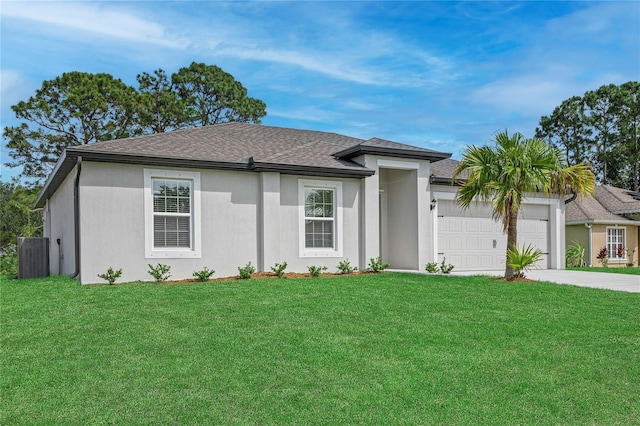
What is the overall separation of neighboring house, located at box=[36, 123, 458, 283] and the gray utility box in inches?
19.3

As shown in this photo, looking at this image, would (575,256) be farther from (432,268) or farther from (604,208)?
(432,268)

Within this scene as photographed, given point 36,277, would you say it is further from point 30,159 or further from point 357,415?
point 30,159

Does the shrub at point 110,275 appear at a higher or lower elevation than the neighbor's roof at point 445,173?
lower

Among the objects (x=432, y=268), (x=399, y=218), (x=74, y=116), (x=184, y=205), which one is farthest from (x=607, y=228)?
(x=74, y=116)

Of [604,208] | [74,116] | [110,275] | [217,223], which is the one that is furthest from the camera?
[74,116]

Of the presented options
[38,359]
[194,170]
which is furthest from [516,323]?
[194,170]

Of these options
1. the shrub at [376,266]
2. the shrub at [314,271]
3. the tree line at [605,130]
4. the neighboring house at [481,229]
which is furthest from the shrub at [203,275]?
the tree line at [605,130]

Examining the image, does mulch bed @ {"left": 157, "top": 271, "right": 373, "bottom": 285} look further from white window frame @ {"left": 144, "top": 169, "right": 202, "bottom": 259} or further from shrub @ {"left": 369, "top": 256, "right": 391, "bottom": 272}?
white window frame @ {"left": 144, "top": 169, "right": 202, "bottom": 259}

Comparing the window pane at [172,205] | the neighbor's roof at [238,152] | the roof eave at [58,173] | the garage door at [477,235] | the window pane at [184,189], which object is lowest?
the garage door at [477,235]

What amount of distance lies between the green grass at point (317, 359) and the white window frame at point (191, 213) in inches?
113

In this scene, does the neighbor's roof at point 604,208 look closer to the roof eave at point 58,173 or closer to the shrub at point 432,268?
the shrub at point 432,268

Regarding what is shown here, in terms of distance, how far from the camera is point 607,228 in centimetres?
2247

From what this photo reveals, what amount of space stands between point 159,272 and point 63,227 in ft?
17.6

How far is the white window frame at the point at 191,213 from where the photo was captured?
11.8 m
